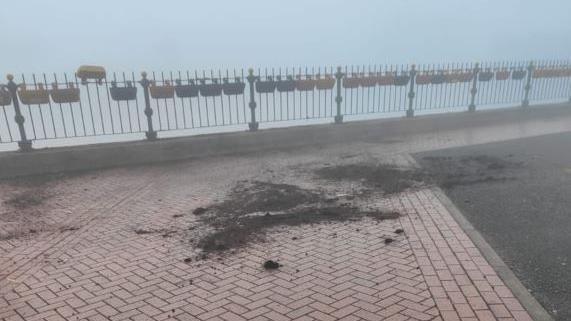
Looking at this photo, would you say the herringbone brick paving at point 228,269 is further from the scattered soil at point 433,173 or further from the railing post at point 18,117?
the railing post at point 18,117

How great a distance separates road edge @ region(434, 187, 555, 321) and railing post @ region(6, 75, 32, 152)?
7.25 metres

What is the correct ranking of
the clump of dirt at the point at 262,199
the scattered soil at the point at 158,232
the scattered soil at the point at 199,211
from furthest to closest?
the clump of dirt at the point at 262,199, the scattered soil at the point at 199,211, the scattered soil at the point at 158,232

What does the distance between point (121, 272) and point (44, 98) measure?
5102 mm

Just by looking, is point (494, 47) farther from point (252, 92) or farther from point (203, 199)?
point (203, 199)

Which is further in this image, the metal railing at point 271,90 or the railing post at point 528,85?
the railing post at point 528,85

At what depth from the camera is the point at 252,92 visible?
9547mm

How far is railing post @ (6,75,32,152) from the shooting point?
759 cm

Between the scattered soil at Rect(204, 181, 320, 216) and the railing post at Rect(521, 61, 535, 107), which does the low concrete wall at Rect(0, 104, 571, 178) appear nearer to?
the railing post at Rect(521, 61, 535, 107)

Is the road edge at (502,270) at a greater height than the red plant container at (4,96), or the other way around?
the red plant container at (4,96)

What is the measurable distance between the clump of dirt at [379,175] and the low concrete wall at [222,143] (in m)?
2.24

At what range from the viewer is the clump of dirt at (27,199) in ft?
20.6

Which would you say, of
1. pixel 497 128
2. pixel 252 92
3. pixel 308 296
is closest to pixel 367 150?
pixel 252 92

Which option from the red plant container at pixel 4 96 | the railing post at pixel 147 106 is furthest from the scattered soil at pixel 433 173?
the red plant container at pixel 4 96

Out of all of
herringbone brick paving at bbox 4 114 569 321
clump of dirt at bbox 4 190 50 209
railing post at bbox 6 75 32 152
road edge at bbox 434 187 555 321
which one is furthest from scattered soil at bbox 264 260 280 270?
railing post at bbox 6 75 32 152
